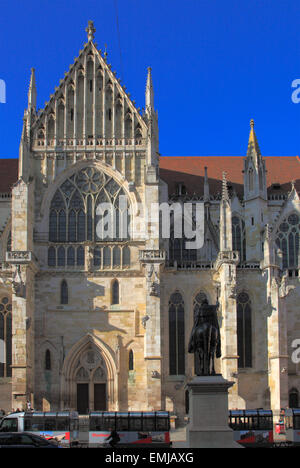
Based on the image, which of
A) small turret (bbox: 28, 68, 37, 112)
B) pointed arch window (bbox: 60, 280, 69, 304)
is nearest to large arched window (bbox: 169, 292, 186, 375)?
pointed arch window (bbox: 60, 280, 69, 304)

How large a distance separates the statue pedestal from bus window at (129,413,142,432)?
21.5ft

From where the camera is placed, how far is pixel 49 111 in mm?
45531

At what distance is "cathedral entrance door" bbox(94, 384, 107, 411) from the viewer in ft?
139

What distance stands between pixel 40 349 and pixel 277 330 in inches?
546

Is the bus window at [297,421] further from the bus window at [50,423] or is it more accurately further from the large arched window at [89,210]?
the large arched window at [89,210]

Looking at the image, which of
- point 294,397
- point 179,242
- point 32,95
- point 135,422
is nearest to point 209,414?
point 135,422

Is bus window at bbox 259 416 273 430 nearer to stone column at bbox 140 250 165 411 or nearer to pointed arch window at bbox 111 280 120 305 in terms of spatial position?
stone column at bbox 140 250 165 411

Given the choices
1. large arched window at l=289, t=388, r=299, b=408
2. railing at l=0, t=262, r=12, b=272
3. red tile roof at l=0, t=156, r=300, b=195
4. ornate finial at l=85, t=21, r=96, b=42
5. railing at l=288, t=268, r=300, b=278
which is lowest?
large arched window at l=289, t=388, r=299, b=408

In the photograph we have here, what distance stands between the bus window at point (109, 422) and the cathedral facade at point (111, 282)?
10473 mm

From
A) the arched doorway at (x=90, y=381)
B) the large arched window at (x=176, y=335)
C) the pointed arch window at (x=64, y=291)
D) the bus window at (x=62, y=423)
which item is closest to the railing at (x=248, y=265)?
the large arched window at (x=176, y=335)
